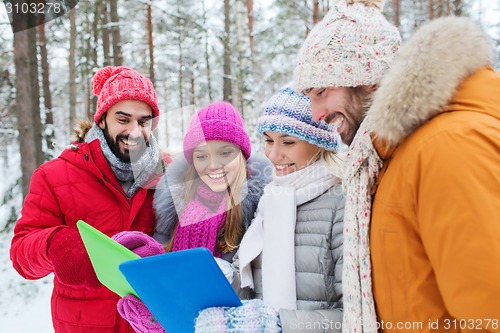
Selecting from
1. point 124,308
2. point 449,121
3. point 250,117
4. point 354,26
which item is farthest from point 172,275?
point 250,117

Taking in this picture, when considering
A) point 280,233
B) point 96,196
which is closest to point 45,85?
point 96,196

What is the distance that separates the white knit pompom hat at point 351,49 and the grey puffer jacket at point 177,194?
0.89 m

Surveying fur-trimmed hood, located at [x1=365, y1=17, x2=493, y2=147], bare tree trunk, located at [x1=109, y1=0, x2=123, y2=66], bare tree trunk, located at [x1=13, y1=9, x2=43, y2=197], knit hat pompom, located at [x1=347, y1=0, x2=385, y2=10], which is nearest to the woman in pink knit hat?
knit hat pompom, located at [x1=347, y1=0, x2=385, y2=10]

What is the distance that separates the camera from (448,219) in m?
1.07

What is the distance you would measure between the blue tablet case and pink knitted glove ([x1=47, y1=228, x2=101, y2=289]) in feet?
2.26

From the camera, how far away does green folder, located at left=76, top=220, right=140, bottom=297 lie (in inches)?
60.2

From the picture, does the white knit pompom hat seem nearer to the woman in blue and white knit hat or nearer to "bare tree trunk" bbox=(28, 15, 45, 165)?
the woman in blue and white knit hat

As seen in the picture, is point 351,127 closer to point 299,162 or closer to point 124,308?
point 299,162

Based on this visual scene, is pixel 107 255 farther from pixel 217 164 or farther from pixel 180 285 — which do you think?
pixel 217 164

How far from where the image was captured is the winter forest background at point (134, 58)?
7.14 m

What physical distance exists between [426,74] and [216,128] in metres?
1.35

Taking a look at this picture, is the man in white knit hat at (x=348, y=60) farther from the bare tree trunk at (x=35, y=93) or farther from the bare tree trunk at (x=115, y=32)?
the bare tree trunk at (x=115, y=32)

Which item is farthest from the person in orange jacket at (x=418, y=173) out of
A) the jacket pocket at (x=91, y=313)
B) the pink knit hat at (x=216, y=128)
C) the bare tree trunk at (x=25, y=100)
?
the bare tree trunk at (x=25, y=100)

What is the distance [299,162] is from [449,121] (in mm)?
1040
